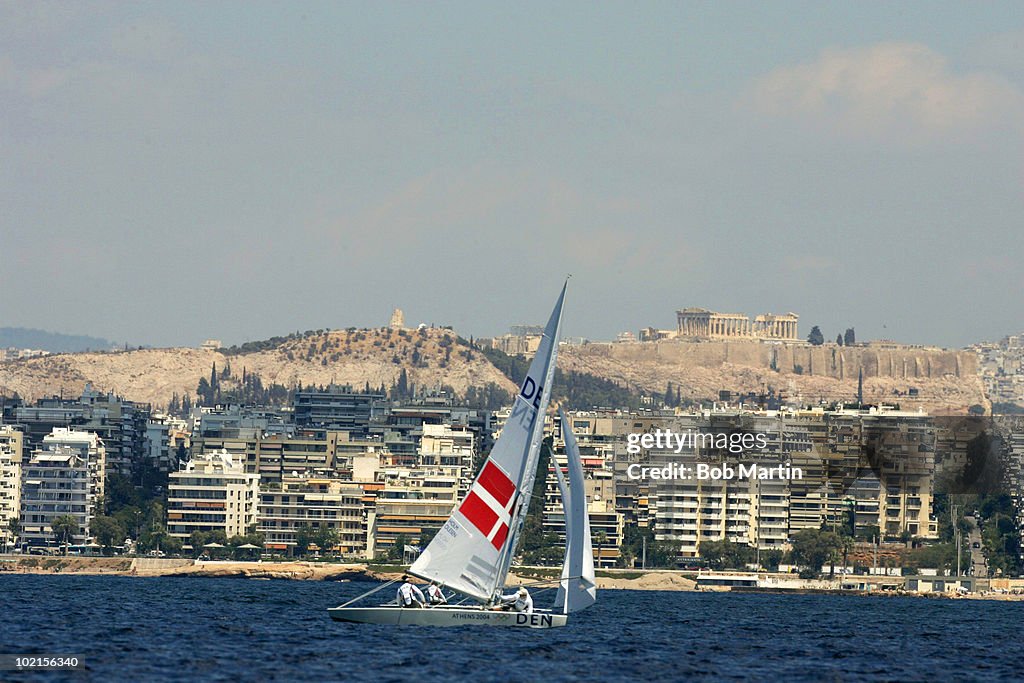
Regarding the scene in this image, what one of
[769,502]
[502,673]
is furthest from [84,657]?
[769,502]

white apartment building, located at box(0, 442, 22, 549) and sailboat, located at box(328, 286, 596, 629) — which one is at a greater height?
sailboat, located at box(328, 286, 596, 629)

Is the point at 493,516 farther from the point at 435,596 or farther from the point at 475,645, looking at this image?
the point at 475,645

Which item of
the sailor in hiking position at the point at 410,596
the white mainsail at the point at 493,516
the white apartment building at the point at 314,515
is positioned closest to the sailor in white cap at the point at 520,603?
the white mainsail at the point at 493,516

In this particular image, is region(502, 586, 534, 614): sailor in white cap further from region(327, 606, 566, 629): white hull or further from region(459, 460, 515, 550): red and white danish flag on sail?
region(459, 460, 515, 550): red and white danish flag on sail

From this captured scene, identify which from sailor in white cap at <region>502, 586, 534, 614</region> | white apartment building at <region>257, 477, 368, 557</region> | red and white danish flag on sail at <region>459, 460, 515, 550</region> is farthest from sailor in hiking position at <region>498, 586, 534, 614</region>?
white apartment building at <region>257, 477, 368, 557</region>

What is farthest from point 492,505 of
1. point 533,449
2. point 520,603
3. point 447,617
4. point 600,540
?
point 600,540
